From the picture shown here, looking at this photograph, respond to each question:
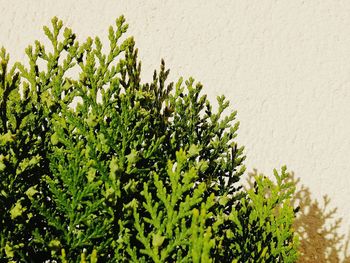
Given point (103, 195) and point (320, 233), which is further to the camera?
point (320, 233)

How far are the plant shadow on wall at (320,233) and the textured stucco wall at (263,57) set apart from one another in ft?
0.30

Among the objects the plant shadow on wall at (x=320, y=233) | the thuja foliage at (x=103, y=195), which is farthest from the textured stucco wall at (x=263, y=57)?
the thuja foliage at (x=103, y=195)

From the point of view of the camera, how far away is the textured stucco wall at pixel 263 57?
4.03 m

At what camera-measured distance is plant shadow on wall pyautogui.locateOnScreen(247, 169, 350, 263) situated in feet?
12.3

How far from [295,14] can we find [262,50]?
0.53 metres

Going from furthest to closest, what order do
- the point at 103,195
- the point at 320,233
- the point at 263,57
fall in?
the point at 263,57
the point at 320,233
the point at 103,195

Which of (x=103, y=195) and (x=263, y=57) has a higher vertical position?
(x=263, y=57)

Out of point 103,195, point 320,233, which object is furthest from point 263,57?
point 103,195

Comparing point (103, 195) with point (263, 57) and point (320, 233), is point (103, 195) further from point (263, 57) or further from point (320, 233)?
point (263, 57)

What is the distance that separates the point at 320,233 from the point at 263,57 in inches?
75.2

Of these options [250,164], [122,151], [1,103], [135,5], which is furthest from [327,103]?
[1,103]

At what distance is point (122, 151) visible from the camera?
182 centimetres

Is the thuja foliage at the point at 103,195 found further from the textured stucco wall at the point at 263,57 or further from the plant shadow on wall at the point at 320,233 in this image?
the textured stucco wall at the point at 263,57

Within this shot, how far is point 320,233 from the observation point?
3781 millimetres
